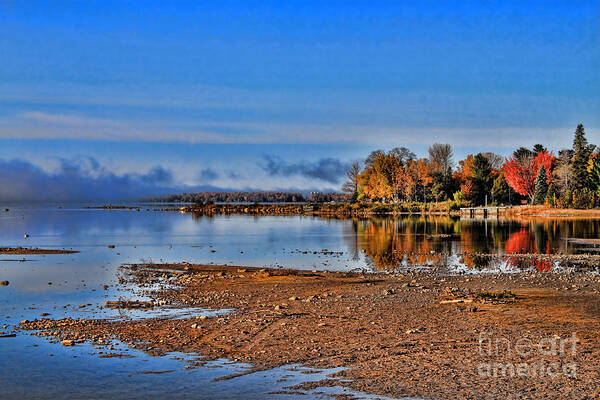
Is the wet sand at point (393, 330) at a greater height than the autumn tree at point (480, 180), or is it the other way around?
the autumn tree at point (480, 180)

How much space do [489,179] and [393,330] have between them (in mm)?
130687

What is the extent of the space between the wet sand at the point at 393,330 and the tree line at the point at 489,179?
94.2 metres

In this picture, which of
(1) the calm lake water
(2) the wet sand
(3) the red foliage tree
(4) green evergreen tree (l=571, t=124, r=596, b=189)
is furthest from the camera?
(3) the red foliage tree

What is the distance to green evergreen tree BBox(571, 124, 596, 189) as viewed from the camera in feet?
363

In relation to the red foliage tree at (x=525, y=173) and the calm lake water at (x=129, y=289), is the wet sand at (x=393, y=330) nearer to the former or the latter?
the calm lake water at (x=129, y=289)

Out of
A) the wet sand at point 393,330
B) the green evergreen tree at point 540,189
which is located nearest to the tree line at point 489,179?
the green evergreen tree at point 540,189

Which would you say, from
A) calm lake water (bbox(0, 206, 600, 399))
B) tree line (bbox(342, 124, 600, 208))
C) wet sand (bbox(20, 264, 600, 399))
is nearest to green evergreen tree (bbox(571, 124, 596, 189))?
tree line (bbox(342, 124, 600, 208))

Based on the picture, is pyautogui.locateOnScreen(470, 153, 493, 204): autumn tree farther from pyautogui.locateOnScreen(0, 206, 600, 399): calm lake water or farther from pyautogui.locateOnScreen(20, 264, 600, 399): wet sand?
pyautogui.locateOnScreen(20, 264, 600, 399): wet sand

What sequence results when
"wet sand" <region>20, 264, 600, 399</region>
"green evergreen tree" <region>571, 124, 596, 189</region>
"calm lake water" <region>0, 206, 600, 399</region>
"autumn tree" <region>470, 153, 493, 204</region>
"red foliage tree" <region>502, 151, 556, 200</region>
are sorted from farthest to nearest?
"autumn tree" <region>470, 153, 493, 204</region> < "red foliage tree" <region>502, 151, 556, 200</region> < "green evergreen tree" <region>571, 124, 596, 189</region> < "calm lake water" <region>0, 206, 600, 399</region> < "wet sand" <region>20, 264, 600, 399</region>

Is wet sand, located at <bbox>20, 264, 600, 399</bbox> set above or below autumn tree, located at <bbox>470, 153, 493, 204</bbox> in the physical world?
below

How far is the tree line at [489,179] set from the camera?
11075 cm

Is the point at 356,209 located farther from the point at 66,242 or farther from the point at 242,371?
the point at 242,371

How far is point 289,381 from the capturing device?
36.6 feet

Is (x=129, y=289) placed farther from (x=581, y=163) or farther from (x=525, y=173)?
(x=525, y=173)
